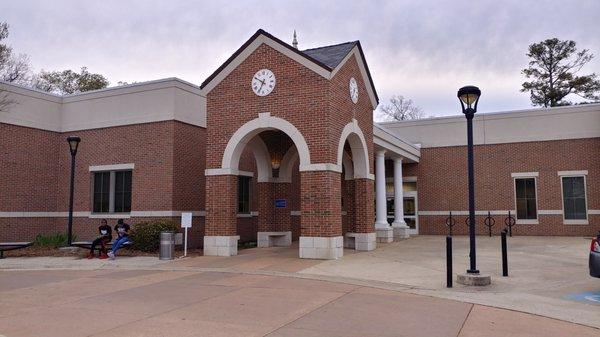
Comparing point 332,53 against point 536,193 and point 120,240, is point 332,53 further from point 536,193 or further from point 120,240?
point 536,193

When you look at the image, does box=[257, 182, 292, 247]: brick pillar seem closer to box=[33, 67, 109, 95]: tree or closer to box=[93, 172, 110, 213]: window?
box=[93, 172, 110, 213]: window

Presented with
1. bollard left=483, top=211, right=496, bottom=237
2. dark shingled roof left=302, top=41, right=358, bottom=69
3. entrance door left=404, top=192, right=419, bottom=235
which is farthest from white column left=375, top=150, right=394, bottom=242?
bollard left=483, top=211, right=496, bottom=237

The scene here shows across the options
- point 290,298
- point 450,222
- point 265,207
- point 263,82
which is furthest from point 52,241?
point 450,222

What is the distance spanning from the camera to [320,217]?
1462 centimetres

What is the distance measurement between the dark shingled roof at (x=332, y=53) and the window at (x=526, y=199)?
12780 millimetres

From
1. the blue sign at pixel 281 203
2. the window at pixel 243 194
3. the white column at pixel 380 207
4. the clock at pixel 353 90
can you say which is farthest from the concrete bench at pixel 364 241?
the window at pixel 243 194

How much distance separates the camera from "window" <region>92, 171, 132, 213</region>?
2008cm

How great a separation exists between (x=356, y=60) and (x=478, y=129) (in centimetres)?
1093

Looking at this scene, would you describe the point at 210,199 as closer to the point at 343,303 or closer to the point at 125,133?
the point at 125,133

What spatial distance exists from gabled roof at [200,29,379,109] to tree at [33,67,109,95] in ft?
95.2

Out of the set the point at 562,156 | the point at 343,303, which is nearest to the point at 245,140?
the point at 343,303

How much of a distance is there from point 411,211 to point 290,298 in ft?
63.3

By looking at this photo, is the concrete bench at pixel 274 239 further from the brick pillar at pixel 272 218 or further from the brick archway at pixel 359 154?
the brick archway at pixel 359 154

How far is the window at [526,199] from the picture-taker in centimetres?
2466
